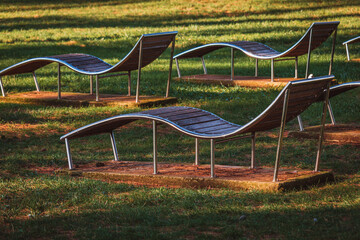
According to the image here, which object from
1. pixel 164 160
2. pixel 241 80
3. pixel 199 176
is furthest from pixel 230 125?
pixel 241 80

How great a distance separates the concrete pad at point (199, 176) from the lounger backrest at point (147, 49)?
3595 mm

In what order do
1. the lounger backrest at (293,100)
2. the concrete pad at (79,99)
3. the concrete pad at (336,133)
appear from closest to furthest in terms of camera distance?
the lounger backrest at (293,100)
the concrete pad at (336,133)
the concrete pad at (79,99)

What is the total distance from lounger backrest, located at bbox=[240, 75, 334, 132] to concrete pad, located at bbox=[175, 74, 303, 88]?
6.01 metres

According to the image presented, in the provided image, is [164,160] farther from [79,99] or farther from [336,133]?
[79,99]

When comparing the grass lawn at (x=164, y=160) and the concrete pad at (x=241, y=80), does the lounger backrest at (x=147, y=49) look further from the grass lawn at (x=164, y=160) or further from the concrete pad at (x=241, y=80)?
the concrete pad at (x=241, y=80)

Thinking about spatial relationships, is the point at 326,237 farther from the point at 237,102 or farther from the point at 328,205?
the point at 237,102

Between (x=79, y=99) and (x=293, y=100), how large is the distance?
6393 mm

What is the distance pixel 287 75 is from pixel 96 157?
7129mm

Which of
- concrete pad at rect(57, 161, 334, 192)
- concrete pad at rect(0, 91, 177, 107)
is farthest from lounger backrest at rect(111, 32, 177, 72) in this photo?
concrete pad at rect(57, 161, 334, 192)

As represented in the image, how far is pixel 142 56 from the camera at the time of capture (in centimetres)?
1065

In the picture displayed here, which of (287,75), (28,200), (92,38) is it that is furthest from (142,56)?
(92,38)

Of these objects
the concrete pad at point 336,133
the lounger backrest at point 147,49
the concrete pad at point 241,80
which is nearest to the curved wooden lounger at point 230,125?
the concrete pad at point 336,133

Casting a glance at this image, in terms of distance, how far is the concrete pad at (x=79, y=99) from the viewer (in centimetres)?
1077

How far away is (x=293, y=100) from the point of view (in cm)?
566
